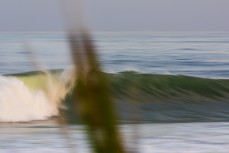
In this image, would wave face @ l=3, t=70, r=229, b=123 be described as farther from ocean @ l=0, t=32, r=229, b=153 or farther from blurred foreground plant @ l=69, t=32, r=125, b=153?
blurred foreground plant @ l=69, t=32, r=125, b=153

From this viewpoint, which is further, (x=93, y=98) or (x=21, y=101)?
(x=21, y=101)

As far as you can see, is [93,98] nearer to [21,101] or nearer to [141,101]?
[141,101]

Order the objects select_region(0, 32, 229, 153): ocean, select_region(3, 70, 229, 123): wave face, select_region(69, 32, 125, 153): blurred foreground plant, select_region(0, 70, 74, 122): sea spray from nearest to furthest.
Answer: select_region(69, 32, 125, 153): blurred foreground plant → select_region(0, 32, 229, 153): ocean → select_region(0, 70, 74, 122): sea spray → select_region(3, 70, 229, 123): wave face

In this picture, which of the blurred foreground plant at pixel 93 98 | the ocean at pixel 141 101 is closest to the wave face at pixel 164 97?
the ocean at pixel 141 101

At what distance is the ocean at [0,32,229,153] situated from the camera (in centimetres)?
270

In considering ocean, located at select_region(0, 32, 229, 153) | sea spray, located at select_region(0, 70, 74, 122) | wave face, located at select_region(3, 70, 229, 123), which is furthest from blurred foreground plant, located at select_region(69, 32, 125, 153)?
sea spray, located at select_region(0, 70, 74, 122)

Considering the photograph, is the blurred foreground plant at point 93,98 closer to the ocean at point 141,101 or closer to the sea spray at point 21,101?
the ocean at point 141,101

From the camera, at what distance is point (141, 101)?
60.0 inches

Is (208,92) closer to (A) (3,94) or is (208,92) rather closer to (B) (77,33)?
(A) (3,94)

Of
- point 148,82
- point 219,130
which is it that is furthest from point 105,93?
point 148,82

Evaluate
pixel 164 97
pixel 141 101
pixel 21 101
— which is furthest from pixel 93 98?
pixel 164 97

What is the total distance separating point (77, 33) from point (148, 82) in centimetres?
1347

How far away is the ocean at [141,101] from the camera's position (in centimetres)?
270

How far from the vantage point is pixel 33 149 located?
5633 millimetres
